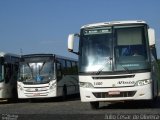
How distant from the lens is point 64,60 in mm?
32094

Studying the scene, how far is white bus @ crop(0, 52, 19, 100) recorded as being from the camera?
95.7ft

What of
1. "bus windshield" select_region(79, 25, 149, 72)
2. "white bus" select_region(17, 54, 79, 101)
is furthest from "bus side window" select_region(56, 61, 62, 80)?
"bus windshield" select_region(79, 25, 149, 72)

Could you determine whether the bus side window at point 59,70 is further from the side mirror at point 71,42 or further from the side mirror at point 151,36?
the side mirror at point 151,36

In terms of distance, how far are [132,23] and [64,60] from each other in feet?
44.9

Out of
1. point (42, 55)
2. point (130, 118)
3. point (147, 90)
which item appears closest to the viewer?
point (130, 118)

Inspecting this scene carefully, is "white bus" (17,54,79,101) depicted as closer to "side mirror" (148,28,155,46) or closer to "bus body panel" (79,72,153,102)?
"bus body panel" (79,72,153,102)

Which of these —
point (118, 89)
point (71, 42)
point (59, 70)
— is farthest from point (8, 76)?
point (118, 89)

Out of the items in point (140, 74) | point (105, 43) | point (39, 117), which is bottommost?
point (39, 117)

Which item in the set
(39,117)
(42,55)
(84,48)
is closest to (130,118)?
(39,117)

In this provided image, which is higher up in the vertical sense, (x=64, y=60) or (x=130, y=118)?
(x=64, y=60)

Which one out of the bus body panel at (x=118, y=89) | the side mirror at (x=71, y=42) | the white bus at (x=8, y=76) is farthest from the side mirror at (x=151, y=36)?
the white bus at (x=8, y=76)

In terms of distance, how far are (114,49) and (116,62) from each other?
1.79 ft

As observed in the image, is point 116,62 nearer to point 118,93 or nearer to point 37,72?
point 118,93

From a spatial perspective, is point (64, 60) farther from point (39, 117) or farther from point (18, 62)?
point (39, 117)
